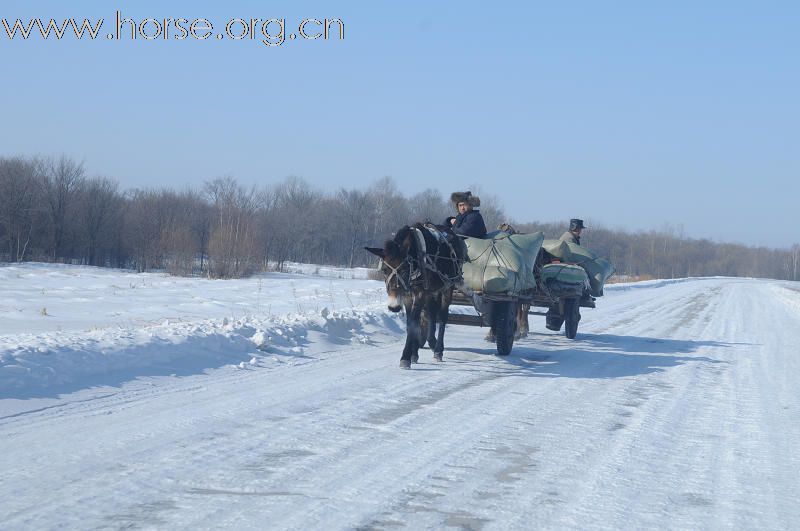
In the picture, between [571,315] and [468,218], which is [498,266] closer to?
[468,218]

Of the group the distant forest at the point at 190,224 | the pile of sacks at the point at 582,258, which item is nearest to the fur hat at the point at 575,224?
A: the pile of sacks at the point at 582,258

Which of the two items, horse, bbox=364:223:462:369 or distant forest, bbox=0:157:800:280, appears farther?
distant forest, bbox=0:157:800:280

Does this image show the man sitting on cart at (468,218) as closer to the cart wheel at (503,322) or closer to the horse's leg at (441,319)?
the cart wheel at (503,322)

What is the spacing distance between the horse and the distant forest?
1248 inches

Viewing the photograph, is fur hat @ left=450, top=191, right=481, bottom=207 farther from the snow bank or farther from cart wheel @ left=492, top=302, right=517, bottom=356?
the snow bank

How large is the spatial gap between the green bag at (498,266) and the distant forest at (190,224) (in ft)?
99.7

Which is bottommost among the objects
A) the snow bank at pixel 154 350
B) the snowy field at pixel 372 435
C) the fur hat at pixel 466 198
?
the snowy field at pixel 372 435

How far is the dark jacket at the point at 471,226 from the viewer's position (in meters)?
13.0

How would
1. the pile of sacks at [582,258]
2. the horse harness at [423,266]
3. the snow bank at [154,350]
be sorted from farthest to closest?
the pile of sacks at [582,258]
the horse harness at [423,266]
the snow bank at [154,350]

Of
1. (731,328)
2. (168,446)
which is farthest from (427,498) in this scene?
(731,328)

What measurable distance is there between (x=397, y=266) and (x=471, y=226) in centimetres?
303

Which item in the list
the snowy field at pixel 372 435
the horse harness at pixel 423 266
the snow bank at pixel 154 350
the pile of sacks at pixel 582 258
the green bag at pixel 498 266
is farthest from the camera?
the pile of sacks at pixel 582 258

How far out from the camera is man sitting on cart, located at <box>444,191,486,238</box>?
13047 mm

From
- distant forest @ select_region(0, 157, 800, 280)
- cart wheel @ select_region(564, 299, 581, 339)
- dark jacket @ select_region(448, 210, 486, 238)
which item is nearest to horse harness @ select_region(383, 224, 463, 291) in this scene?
dark jacket @ select_region(448, 210, 486, 238)
